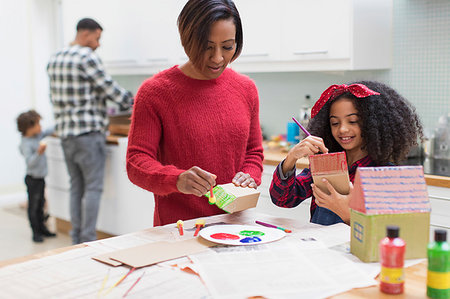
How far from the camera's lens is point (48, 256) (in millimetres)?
1307

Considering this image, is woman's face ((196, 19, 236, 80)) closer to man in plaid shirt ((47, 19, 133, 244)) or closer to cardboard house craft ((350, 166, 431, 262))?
cardboard house craft ((350, 166, 431, 262))

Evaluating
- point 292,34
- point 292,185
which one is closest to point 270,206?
point 292,34

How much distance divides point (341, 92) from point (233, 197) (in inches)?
18.8

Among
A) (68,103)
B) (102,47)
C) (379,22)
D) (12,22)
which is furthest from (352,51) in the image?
(12,22)

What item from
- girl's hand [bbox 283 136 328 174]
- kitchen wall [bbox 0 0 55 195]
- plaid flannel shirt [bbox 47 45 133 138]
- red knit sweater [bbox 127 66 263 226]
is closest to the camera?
girl's hand [bbox 283 136 328 174]

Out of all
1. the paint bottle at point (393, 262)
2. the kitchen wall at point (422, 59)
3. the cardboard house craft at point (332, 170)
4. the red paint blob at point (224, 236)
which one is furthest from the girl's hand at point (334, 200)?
the kitchen wall at point (422, 59)

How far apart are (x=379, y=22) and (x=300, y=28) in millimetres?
396

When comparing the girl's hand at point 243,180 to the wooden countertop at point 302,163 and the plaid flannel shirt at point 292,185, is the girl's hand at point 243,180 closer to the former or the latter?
the plaid flannel shirt at point 292,185

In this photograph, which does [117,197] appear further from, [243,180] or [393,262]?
[393,262]

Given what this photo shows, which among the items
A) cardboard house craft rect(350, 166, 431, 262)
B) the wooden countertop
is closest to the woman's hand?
cardboard house craft rect(350, 166, 431, 262)

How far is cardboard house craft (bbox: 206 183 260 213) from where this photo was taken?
1.52 metres

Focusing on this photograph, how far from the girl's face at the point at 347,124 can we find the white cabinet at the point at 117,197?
1.91 metres

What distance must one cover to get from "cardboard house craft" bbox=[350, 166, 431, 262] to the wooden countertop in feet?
A: 3.45

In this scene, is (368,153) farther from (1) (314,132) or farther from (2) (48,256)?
(2) (48,256)
